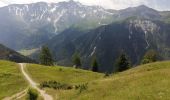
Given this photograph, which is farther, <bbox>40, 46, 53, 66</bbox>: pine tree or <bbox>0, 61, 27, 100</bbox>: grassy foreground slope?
<bbox>40, 46, 53, 66</bbox>: pine tree

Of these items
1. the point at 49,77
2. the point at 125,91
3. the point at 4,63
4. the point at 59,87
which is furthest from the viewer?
the point at 4,63

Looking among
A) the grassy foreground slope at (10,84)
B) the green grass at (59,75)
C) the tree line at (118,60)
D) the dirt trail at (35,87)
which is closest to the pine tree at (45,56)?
the tree line at (118,60)

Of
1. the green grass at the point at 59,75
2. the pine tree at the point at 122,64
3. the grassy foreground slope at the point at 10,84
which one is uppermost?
the grassy foreground slope at the point at 10,84

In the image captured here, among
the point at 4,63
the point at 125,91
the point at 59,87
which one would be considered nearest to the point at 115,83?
the point at 125,91

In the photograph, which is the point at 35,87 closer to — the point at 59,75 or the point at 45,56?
the point at 59,75

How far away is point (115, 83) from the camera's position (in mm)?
50250

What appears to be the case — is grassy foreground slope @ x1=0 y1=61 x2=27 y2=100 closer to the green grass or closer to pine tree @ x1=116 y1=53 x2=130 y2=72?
the green grass

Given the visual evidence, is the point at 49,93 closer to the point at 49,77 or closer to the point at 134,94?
the point at 134,94

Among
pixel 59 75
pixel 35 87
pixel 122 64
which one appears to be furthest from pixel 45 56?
pixel 35 87

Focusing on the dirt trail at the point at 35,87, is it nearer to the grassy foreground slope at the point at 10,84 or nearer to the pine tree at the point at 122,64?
the grassy foreground slope at the point at 10,84

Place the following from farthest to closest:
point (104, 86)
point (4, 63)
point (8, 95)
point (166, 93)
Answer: point (4, 63)
point (8, 95)
point (104, 86)
point (166, 93)

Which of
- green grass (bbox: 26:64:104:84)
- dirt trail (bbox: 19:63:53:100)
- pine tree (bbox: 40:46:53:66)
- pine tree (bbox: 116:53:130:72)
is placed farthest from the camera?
pine tree (bbox: 40:46:53:66)

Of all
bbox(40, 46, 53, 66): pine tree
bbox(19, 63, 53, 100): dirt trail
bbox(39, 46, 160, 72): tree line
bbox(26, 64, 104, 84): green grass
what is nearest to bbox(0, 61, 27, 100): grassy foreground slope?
bbox(19, 63, 53, 100): dirt trail

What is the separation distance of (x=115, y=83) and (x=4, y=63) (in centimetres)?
7504
